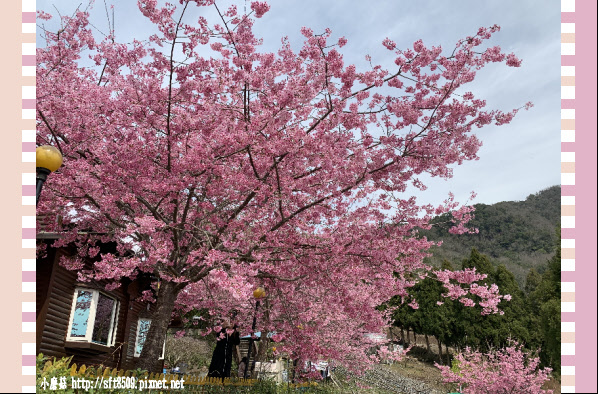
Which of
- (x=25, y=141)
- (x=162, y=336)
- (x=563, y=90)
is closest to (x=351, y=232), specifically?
(x=162, y=336)

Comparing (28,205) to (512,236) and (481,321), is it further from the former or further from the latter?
(512,236)

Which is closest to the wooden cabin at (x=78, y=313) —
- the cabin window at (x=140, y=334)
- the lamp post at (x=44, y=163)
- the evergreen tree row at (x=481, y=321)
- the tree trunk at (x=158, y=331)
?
the tree trunk at (x=158, y=331)

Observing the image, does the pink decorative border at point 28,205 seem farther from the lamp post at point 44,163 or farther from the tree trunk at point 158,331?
the tree trunk at point 158,331

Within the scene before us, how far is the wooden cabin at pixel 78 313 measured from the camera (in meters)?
9.43

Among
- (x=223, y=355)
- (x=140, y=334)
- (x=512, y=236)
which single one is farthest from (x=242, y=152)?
(x=512, y=236)

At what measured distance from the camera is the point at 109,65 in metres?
8.83

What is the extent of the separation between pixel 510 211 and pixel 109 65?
410ft

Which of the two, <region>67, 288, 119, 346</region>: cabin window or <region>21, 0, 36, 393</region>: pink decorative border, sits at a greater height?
<region>21, 0, 36, 393</region>: pink decorative border

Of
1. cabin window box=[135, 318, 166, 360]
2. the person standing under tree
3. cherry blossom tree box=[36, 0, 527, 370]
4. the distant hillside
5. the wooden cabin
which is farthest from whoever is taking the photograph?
the distant hillside

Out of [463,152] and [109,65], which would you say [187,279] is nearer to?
[109,65]

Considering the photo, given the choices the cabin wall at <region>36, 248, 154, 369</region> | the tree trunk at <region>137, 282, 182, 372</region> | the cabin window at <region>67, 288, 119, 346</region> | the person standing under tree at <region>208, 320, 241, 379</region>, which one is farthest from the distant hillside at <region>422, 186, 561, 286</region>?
the tree trunk at <region>137, 282, 182, 372</region>

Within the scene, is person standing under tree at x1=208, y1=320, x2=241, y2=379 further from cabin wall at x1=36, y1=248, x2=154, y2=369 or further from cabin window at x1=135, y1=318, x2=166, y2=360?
cabin window at x1=135, y1=318, x2=166, y2=360

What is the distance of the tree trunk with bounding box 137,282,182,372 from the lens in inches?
301

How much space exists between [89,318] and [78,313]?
0.96 ft
